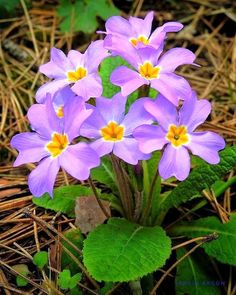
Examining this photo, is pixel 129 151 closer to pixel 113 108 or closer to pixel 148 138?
pixel 148 138

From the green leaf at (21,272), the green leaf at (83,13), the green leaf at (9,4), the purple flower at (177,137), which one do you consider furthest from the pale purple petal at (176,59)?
the green leaf at (9,4)

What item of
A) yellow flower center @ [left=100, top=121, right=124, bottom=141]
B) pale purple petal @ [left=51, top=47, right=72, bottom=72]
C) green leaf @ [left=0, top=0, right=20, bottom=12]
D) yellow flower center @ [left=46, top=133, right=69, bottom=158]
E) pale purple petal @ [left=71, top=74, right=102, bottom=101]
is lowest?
green leaf @ [left=0, top=0, right=20, bottom=12]

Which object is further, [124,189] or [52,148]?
[124,189]

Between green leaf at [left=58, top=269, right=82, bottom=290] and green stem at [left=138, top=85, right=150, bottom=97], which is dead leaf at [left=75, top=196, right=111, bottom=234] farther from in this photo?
green stem at [left=138, top=85, right=150, bottom=97]

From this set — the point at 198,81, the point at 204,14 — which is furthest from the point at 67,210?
the point at 204,14

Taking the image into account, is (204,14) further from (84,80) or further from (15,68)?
(84,80)

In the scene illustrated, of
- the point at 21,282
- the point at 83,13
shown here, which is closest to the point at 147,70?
the point at 21,282

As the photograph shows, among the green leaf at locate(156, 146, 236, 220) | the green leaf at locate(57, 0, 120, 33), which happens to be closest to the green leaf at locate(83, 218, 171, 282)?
the green leaf at locate(156, 146, 236, 220)

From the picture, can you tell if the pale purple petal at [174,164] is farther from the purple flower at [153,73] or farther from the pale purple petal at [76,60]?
the pale purple petal at [76,60]

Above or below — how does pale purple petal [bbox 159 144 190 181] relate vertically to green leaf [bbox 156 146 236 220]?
above
